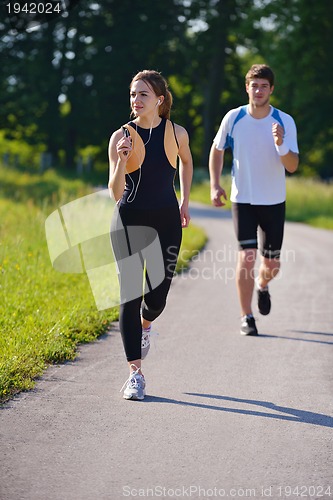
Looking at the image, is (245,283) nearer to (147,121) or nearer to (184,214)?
(184,214)

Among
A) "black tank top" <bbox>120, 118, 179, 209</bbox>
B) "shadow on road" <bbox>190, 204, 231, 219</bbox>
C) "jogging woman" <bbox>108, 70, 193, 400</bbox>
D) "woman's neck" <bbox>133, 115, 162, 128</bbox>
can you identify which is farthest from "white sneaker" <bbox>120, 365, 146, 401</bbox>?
"shadow on road" <bbox>190, 204, 231, 219</bbox>

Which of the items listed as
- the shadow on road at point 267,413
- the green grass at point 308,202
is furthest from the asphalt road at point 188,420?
the green grass at point 308,202

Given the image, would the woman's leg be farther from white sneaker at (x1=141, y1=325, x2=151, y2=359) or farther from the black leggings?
white sneaker at (x1=141, y1=325, x2=151, y2=359)

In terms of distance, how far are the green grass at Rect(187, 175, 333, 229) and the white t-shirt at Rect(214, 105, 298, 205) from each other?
51.6 ft

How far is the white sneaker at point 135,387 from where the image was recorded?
227 inches

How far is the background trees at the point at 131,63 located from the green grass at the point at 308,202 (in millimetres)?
14286

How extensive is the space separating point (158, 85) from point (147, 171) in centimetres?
52

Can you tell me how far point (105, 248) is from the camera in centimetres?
1280

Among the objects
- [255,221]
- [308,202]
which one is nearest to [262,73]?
[255,221]

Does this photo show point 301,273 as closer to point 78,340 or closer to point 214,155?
point 214,155

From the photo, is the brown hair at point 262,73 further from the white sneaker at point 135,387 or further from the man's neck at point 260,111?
the white sneaker at point 135,387

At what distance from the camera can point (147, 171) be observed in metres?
5.92

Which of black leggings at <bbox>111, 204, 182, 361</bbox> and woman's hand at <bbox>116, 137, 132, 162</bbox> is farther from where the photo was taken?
black leggings at <bbox>111, 204, 182, 361</bbox>

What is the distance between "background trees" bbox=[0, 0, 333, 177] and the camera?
160ft
